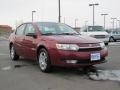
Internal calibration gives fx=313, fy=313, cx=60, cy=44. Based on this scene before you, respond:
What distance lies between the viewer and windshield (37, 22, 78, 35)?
31.1 feet

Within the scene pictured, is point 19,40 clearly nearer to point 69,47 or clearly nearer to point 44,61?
point 44,61

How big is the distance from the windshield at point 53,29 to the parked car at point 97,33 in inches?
476

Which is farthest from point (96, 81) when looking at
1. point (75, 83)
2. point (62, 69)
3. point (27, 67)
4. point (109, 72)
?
point (27, 67)

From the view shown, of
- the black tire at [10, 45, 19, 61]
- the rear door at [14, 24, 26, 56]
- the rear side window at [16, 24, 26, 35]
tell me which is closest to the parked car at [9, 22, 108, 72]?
the rear door at [14, 24, 26, 56]

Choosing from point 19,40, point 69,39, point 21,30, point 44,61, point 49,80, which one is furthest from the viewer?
point 21,30

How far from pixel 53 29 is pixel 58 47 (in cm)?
156

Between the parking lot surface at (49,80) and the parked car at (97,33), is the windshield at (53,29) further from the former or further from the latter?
the parked car at (97,33)

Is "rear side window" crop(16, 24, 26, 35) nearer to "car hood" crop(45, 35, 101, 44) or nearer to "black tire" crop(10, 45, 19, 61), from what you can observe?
"black tire" crop(10, 45, 19, 61)

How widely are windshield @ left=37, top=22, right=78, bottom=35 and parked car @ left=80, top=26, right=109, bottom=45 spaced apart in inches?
476

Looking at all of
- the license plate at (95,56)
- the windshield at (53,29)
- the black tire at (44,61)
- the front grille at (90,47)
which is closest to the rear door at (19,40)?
the windshield at (53,29)

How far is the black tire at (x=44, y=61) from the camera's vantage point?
866 cm

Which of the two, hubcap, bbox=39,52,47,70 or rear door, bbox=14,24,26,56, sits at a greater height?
rear door, bbox=14,24,26,56

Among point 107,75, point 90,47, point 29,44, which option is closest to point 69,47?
point 90,47

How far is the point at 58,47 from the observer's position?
8281 millimetres
